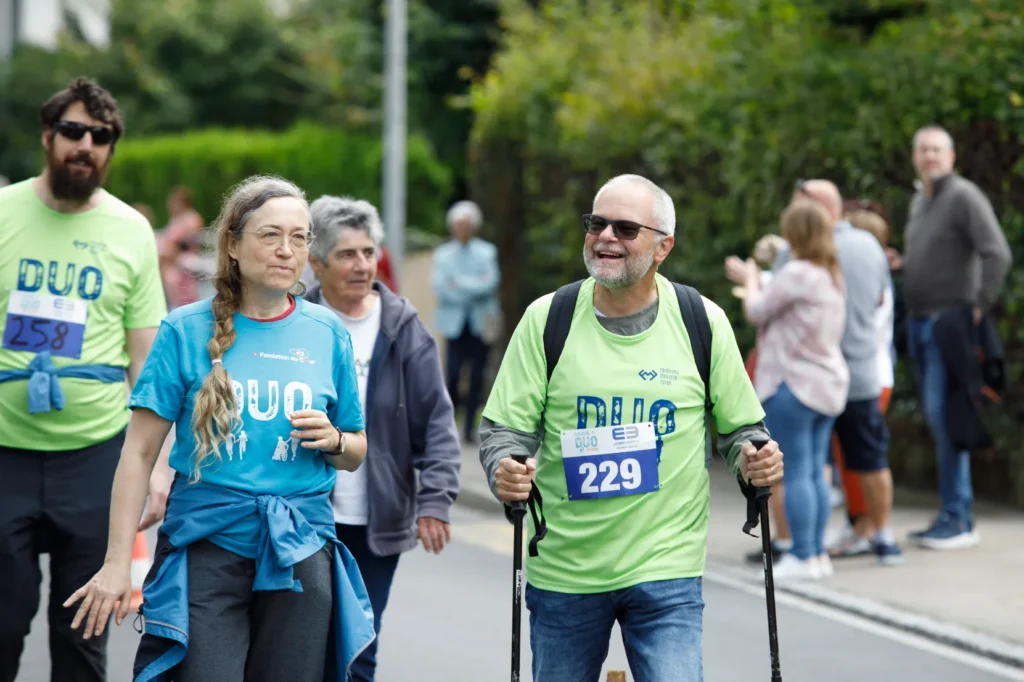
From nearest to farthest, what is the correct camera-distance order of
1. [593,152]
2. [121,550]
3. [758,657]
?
[121,550]
[758,657]
[593,152]

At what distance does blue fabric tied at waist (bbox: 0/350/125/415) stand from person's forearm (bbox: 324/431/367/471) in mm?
1330

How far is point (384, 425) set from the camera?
5.43m

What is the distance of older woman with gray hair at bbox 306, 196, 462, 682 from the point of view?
17.6 ft

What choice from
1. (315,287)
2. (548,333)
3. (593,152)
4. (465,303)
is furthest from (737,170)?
(548,333)

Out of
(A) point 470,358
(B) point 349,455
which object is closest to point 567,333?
(B) point 349,455

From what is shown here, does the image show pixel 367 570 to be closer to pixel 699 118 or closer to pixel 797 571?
pixel 797 571

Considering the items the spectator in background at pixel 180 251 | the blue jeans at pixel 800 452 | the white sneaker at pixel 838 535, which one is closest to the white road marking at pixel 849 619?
the blue jeans at pixel 800 452

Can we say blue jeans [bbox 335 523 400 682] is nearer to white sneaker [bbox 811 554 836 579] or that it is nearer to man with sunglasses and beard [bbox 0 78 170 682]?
man with sunglasses and beard [bbox 0 78 170 682]

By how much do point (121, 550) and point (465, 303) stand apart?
11.1m

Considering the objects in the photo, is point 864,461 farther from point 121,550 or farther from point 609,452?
point 121,550

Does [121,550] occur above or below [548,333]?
below

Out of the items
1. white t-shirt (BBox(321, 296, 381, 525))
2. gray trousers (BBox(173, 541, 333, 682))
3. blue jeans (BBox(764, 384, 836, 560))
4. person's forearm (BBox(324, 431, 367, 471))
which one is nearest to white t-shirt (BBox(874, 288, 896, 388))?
blue jeans (BBox(764, 384, 836, 560))

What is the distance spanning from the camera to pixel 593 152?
1478cm

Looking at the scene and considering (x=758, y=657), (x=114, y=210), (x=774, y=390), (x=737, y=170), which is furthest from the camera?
(x=737, y=170)
